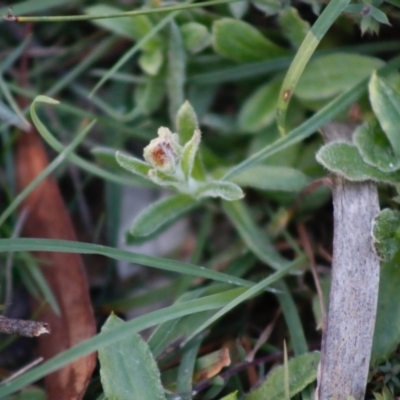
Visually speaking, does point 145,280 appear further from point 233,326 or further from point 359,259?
point 359,259

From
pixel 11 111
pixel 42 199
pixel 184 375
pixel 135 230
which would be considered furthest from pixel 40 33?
pixel 184 375

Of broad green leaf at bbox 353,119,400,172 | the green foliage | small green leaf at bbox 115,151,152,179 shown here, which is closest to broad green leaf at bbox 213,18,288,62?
the green foliage

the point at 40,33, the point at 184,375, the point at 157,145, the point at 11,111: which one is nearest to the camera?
the point at 157,145

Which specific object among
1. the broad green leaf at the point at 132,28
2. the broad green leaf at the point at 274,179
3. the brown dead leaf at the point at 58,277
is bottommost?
the brown dead leaf at the point at 58,277

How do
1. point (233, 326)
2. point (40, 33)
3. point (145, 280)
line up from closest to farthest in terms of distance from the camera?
point (233, 326), point (145, 280), point (40, 33)

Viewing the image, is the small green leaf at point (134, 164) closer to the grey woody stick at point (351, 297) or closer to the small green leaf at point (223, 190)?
the small green leaf at point (223, 190)

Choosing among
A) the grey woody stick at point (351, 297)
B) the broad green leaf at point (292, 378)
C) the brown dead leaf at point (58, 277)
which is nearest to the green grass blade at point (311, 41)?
the grey woody stick at point (351, 297)

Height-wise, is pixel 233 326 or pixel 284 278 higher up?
pixel 284 278
